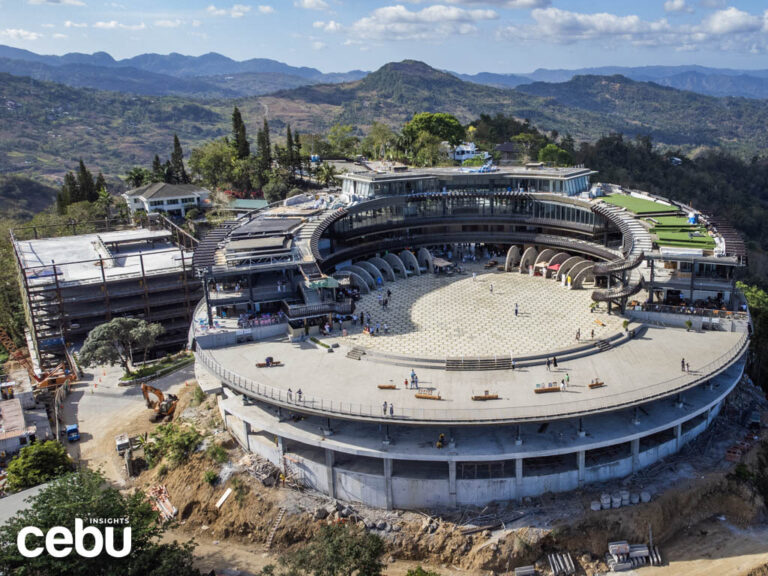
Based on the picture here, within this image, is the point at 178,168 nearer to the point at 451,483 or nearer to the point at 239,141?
the point at 239,141

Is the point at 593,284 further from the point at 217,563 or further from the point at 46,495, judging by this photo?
the point at 46,495

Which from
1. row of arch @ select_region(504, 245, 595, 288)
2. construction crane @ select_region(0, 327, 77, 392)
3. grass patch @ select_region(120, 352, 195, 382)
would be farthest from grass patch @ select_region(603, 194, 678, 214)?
construction crane @ select_region(0, 327, 77, 392)

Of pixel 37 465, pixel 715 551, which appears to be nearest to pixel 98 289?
pixel 37 465

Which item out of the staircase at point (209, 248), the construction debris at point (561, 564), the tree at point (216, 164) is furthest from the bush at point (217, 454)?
the tree at point (216, 164)

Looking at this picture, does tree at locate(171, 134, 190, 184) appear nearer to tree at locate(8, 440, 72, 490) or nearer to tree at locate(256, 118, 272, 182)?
tree at locate(256, 118, 272, 182)

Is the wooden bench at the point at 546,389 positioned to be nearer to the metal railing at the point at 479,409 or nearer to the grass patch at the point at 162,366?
the metal railing at the point at 479,409

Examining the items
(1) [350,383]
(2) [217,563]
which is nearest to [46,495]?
(2) [217,563]

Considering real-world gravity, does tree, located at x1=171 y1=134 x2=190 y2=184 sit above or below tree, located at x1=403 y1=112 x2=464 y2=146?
below
